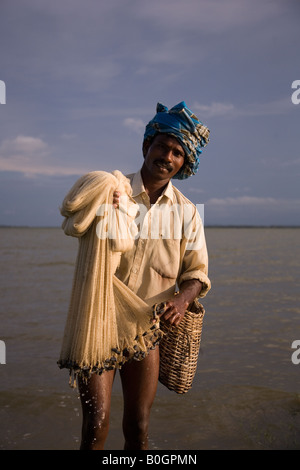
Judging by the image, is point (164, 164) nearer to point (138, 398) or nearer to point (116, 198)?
point (116, 198)

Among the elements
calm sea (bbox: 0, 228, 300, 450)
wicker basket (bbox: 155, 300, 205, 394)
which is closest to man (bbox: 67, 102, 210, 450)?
wicker basket (bbox: 155, 300, 205, 394)

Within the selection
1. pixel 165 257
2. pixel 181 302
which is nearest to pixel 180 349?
pixel 181 302

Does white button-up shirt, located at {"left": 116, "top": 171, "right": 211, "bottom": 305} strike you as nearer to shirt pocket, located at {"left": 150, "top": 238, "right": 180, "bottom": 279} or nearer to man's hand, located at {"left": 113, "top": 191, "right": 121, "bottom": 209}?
shirt pocket, located at {"left": 150, "top": 238, "right": 180, "bottom": 279}

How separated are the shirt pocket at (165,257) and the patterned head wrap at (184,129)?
48 cm

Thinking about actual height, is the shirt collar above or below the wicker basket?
above

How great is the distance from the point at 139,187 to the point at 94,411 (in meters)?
1.24

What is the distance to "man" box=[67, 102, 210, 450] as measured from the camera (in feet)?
9.30

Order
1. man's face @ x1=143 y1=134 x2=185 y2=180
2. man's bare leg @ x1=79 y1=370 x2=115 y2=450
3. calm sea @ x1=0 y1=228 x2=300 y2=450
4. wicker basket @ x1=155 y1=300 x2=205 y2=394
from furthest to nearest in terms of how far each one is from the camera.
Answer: calm sea @ x1=0 y1=228 x2=300 y2=450 < wicker basket @ x1=155 y1=300 x2=205 y2=394 < man's face @ x1=143 y1=134 x2=185 y2=180 < man's bare leg @ x1=79 y1=370 x2=115 y2=450

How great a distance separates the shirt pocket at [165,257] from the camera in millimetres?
2869

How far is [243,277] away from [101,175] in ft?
39.9

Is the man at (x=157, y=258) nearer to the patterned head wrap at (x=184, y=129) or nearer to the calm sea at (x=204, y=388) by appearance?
the patterned head wrap at (x=184, y=129)

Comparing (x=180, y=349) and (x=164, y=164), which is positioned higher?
(x=164, y=164)

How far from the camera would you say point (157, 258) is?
2867 millimetres

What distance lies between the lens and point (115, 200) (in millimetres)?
2719
